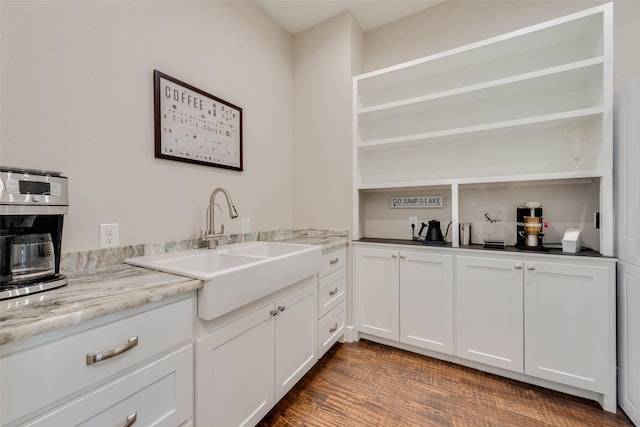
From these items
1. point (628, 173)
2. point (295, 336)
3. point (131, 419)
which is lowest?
point (295, 336)

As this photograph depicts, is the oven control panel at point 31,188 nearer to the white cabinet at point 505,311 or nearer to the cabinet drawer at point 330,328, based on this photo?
the cabinet drawer at point 330,328

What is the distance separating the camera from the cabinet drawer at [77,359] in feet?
1.94

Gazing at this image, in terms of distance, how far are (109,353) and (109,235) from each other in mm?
752

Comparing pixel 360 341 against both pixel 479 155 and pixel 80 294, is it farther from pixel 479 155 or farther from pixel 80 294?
pixel 80 294

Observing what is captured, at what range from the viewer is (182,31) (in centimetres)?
162

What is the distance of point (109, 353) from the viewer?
0.75m

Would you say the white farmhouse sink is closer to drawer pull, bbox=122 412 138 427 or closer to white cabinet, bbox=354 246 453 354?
drawer pull, bbox=122 412 138 427

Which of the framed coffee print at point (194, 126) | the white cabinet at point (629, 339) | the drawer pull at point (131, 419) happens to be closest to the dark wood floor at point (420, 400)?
the white cabinet at point (629, 339)

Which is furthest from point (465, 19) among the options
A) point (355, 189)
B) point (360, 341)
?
point (360, 341)

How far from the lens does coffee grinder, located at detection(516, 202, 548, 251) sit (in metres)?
1.76

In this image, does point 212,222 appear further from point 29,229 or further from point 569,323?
point 569,323

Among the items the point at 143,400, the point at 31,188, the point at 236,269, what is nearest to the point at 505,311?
the point at 236,269

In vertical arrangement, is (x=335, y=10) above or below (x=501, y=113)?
above

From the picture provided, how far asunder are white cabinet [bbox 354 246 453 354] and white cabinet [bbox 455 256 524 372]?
0.27 ft
